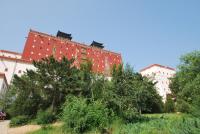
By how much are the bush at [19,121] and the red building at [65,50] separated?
128 ft

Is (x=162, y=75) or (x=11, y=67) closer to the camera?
(x=11, y=67)

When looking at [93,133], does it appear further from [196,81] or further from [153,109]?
[153,109]

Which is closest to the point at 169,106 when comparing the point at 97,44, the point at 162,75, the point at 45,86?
the point at 162,75

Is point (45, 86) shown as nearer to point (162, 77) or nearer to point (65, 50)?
point (65, 50)

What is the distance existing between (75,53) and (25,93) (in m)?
47.4

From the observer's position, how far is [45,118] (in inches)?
854

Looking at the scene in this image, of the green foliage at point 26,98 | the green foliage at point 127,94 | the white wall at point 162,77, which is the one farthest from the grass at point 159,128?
the white wall at point 162,77

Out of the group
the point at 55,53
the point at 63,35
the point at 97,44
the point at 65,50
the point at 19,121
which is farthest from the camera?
the point at 97,44

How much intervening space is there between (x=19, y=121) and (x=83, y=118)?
9.66 meters

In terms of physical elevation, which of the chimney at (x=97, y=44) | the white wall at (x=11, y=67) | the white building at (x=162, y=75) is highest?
the chimney at (x=97, y=44)

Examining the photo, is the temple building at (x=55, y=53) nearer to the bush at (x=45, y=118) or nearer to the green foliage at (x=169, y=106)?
the green foliage at (x=169, y=106)

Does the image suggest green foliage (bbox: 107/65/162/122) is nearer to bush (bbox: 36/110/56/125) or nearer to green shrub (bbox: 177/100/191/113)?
bush (bbox: 36/110/56/125)

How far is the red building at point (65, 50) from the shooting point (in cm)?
6412

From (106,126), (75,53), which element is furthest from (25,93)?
(75,53)
